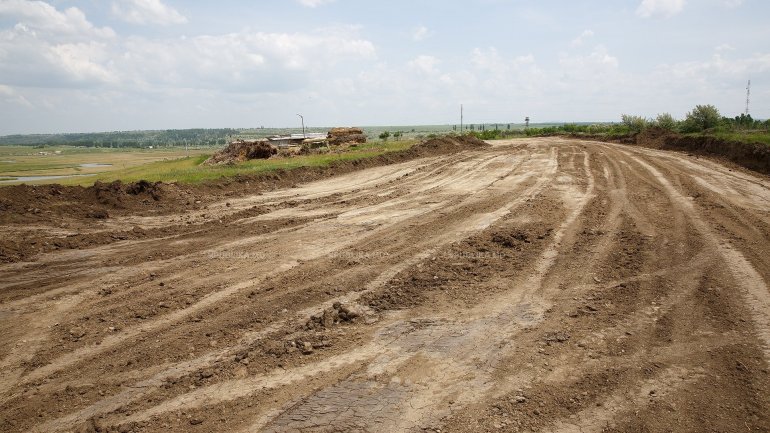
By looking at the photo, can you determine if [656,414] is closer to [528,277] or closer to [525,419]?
[525,419]

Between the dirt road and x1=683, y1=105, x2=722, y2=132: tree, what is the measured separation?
2580 cm

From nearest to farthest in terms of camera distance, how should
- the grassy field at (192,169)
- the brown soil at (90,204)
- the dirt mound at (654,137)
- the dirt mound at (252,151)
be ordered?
1. the brown soil at (90,204)
2. the grassy field at (192,169)
3. the dirt mound at (252,151)
4. the dirt mound at (654,137)

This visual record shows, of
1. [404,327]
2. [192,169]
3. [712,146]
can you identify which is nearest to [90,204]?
[192,169]

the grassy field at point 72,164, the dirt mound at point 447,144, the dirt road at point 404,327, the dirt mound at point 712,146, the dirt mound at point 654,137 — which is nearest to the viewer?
the dirt road at point 404,327

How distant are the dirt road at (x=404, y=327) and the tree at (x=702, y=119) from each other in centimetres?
2580

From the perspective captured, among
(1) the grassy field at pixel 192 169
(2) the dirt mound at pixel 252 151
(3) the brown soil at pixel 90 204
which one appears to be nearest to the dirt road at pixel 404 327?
(3) the brown soil at pixel 90 204

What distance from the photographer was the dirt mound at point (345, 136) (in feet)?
117

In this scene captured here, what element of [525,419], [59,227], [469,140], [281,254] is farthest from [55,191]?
[469,140]

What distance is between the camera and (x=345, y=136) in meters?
36.7

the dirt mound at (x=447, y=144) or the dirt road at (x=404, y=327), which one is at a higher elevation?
the dirt mound at (x=447, y=144)

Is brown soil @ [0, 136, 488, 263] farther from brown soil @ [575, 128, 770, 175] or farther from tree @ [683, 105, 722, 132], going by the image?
tree @ [683, 105, 722, 132]

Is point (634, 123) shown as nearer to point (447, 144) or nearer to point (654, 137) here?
point (654, 137)

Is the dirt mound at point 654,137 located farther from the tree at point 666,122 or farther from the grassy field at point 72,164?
the grassy field at point 72,164

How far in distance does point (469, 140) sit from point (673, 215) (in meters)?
24.6
